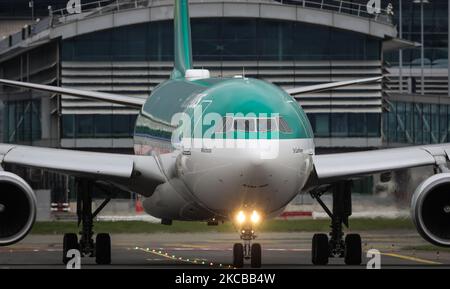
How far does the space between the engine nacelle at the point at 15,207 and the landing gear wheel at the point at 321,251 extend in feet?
21.9

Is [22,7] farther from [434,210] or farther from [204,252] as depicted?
[434,210]

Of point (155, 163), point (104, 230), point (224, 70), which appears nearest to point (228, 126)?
point (155, 163)

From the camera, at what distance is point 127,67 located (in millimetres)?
59781

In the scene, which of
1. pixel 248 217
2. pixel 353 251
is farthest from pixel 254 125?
pixel 353 251

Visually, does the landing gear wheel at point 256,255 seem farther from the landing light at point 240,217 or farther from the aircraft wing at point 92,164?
the aircraft wing at point 92,164

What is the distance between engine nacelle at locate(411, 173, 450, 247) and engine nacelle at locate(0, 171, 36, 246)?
716 cm

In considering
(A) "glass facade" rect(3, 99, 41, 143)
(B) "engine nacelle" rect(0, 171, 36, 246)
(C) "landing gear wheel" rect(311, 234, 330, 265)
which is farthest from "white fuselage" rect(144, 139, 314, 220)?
(A) "glass facade" rect(3, 99, 41, 143)

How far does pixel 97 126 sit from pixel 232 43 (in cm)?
721

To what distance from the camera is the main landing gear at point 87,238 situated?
28.3m

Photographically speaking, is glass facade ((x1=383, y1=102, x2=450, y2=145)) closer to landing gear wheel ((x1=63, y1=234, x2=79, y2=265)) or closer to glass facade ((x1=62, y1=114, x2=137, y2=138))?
glass facade ((x1=62, y1=114, x2=137, y2=138))

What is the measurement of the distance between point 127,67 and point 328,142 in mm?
9761

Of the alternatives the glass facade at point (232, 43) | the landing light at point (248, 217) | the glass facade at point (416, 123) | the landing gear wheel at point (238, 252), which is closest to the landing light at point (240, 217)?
the landing light at point (248, 217)

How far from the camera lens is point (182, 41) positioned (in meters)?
33.7
